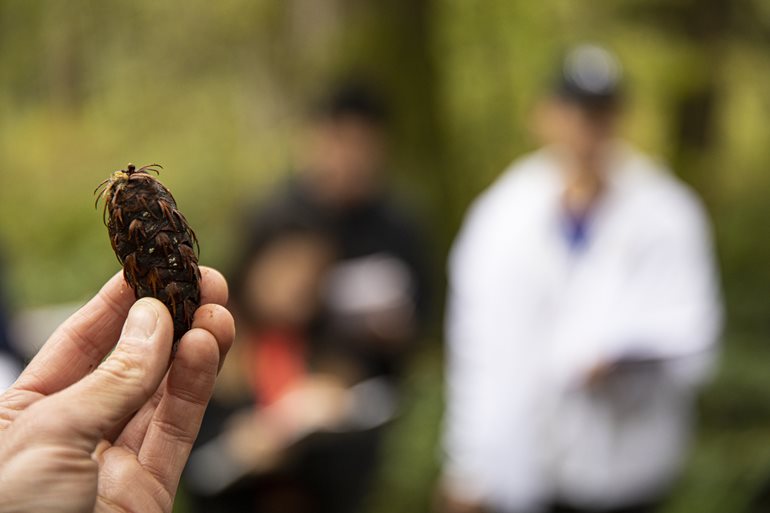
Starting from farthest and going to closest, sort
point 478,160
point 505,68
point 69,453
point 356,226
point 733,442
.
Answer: point 505,68, point 478,160, point 733,442, point 356,226, point 69,453

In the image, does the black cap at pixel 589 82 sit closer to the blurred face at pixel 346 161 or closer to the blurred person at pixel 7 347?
the blurred face at pixel 346 161

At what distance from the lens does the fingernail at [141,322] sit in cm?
164

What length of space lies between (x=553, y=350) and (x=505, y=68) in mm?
6935

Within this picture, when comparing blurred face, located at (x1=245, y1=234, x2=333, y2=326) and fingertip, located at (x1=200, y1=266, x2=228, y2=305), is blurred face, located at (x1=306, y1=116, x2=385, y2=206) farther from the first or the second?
fingertip, located at (x1=200, y1=266, x2=228, y2=305)

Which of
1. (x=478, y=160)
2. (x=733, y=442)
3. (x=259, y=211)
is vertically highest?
(x=478, y=160)

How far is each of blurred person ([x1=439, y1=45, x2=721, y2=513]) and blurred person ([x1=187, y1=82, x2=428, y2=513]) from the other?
0.61m

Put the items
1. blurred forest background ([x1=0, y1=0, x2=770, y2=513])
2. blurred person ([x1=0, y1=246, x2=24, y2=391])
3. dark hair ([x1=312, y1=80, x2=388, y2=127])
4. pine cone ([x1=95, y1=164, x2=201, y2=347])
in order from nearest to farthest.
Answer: pine cone ([x1=95, y1=164, x2=201, y2=347])
blurred person ([x1=0, y1=246, x2=24, y2=391])
dark hair ([x1=312, y1=80, x2=388, y2=127])
blurred forest background ([x1=0, y1=0, x2=770, y2=513])

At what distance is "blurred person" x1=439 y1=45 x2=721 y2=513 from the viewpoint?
150 inches

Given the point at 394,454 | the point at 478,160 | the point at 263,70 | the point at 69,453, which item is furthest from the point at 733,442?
the point at 263,70

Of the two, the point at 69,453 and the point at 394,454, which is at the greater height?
the point at 394,454

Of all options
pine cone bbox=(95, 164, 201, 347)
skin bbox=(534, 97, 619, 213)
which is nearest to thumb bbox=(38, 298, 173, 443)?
pine cone bbox=(95, 164, 201, 347)

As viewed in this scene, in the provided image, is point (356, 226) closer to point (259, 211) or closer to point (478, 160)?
point (259, 211)

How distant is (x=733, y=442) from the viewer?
6.67 m

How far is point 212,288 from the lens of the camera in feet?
6.19
